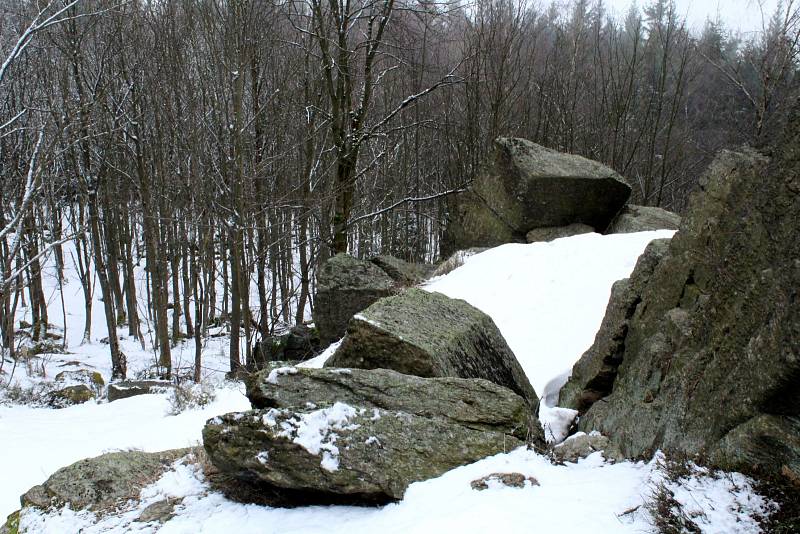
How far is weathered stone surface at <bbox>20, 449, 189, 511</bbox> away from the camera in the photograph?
362 cm

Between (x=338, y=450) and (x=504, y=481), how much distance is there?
0.89 meters

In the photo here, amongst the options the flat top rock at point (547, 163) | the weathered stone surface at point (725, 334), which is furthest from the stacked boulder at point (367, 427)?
the flat top rock at point (547, 163)

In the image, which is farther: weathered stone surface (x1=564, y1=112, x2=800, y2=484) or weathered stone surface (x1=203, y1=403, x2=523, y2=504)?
weathered stone surface (x1=203, y1=403, x2=523, y2=504)

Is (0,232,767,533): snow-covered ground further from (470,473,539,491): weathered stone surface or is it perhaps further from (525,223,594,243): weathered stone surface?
(525,223,594,243): weathered stone surface

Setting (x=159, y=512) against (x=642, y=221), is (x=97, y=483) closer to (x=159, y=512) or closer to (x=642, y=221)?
(x=159, y=512)

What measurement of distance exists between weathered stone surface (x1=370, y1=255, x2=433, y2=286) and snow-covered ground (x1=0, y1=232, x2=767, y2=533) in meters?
0.91

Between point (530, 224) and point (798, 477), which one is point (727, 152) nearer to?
Answer: point (798, 477)

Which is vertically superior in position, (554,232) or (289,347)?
(554,232)

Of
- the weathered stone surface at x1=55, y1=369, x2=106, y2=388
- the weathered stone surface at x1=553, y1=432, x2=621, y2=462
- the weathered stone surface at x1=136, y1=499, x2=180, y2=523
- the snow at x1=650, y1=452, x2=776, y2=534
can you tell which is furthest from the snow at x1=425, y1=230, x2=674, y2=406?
the weathered stone surface at x1=55, y1=369, x2=106, y2=388

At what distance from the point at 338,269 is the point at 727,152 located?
260 inches

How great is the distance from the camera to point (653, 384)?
3730 mm

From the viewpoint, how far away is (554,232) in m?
11.1

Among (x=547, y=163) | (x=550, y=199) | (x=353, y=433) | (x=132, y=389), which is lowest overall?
(x=132, y=389)

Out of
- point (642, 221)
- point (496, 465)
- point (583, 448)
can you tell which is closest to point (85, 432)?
point (496, 465)
